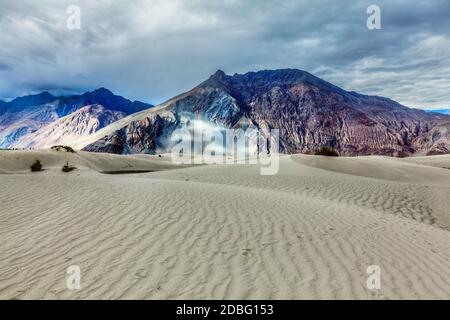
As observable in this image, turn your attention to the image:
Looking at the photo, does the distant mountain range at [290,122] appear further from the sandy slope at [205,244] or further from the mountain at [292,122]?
the sandy slope at [205,244]

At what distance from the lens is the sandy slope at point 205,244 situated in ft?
15.1

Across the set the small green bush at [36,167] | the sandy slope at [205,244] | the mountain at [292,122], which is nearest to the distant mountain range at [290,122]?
the mountain at [292,122]

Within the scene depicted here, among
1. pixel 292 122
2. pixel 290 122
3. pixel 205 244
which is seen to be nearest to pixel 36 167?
pixel 205 244

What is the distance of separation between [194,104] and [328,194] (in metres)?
138

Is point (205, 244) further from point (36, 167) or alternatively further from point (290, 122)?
point (290, 122)

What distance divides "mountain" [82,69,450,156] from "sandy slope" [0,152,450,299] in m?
108

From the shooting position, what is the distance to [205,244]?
6.06 m

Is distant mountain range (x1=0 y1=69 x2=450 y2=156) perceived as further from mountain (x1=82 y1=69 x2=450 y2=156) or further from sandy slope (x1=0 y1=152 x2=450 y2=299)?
sandy slope (x1=0 y1=152 x2=450 y2=299)

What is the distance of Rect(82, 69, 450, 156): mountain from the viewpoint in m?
123

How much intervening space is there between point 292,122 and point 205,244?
5883 inches

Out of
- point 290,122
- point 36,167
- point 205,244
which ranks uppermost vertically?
Result: point 290,122
